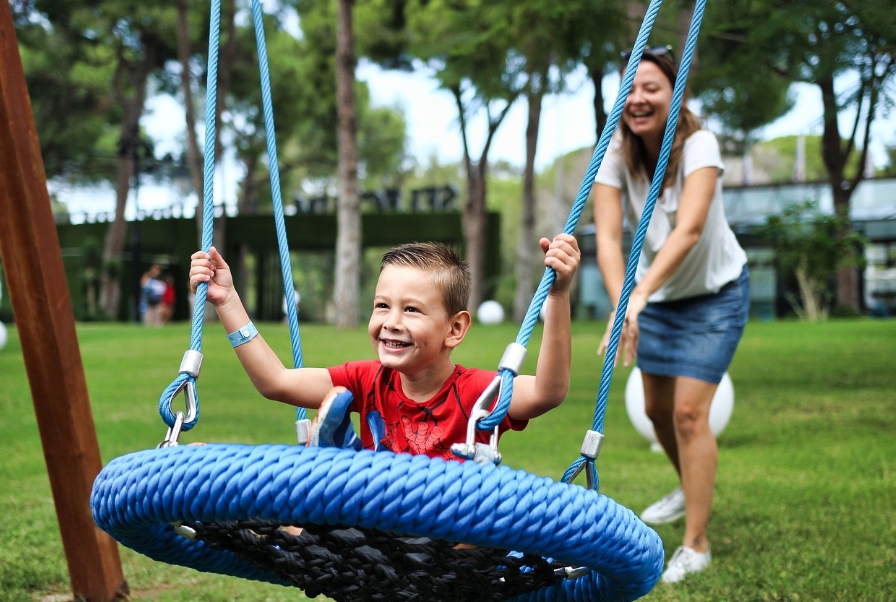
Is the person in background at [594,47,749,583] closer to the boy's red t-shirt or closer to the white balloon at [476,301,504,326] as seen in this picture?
the boy's red t-shirt

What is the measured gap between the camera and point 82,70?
2638 centimetres

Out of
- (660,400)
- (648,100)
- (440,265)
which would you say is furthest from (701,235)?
(440,265)

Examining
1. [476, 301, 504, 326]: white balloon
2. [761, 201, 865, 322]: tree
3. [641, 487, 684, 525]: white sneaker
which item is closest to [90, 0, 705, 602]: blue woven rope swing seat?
[641, 487, 684, 525]: white sneaker

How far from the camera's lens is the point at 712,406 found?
535 centimetres

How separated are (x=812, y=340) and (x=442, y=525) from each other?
38.5ft

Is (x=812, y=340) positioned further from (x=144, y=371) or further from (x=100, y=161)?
(x=100, y=161)

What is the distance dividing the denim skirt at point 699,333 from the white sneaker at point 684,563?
618mm

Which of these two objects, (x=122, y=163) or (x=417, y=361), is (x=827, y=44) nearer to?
(x=417, y=361)

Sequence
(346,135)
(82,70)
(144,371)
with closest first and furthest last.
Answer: (144,371)
(346,135)
(82,70)

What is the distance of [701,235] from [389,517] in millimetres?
2185

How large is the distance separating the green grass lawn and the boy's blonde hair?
149cm

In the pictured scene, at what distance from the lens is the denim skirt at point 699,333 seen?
3.17 m

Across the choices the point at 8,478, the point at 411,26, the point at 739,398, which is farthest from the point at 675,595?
the point at 411,26

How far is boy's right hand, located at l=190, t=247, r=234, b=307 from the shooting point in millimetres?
1996
